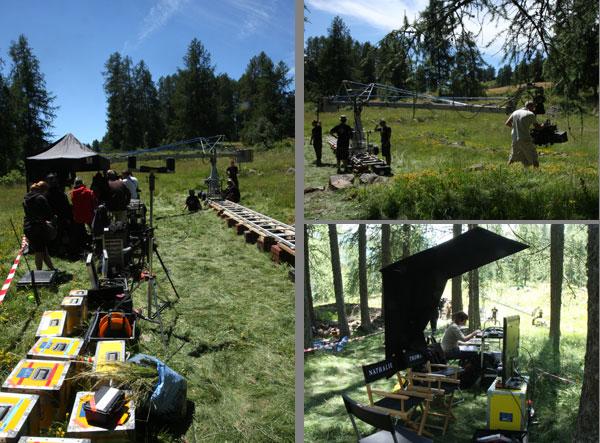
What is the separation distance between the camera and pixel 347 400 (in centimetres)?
310

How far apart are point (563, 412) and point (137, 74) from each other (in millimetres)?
43158

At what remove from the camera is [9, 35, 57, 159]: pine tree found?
22.5m

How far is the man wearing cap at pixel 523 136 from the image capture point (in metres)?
4.07

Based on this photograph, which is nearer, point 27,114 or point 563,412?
point 563,412

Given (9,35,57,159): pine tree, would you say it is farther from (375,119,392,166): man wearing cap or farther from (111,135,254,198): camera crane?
(375,119,392,166): man wearing cap

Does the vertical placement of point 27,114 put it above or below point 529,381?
above

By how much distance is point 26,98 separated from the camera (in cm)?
2284

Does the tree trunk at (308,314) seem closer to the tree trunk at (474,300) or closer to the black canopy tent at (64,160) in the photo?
the tree trunk at (474,300)

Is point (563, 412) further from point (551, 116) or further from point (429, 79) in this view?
point (429, 79)

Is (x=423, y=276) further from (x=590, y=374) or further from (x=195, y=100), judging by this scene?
(x=195, y=100)

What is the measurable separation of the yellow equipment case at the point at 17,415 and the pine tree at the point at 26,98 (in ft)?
72.8

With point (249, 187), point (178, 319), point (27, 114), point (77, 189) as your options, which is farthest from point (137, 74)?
point (178, 319)

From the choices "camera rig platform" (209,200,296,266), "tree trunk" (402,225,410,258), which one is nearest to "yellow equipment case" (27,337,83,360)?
"tree trunk" (402,225,410,258)

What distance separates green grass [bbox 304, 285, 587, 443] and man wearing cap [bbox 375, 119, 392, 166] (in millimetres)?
1287
